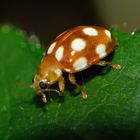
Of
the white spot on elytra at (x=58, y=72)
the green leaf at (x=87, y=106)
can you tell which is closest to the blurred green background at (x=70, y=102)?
the green leaf at (x=87, y=106)

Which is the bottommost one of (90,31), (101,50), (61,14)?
(61,14)

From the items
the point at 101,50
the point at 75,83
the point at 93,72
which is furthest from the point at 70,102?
the point at 101,50

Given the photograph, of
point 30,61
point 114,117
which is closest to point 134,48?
point 114,117

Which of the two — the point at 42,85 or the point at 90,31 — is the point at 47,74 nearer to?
the point at 42,85

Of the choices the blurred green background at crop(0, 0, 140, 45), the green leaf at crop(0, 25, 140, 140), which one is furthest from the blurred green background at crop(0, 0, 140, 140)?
the blurred green background at crop(0, 0, 140, 45)

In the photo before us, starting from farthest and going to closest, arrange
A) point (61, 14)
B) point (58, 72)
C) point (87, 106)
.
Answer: point (61, 14) → point (58, 72) → point (87, 106)

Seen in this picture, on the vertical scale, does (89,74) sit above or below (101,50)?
below

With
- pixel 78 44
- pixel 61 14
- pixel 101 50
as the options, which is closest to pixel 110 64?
pixel 101 50

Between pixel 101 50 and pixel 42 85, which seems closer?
pixel 101 50

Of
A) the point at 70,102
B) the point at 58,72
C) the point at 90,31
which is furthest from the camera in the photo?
the point at 58,72
